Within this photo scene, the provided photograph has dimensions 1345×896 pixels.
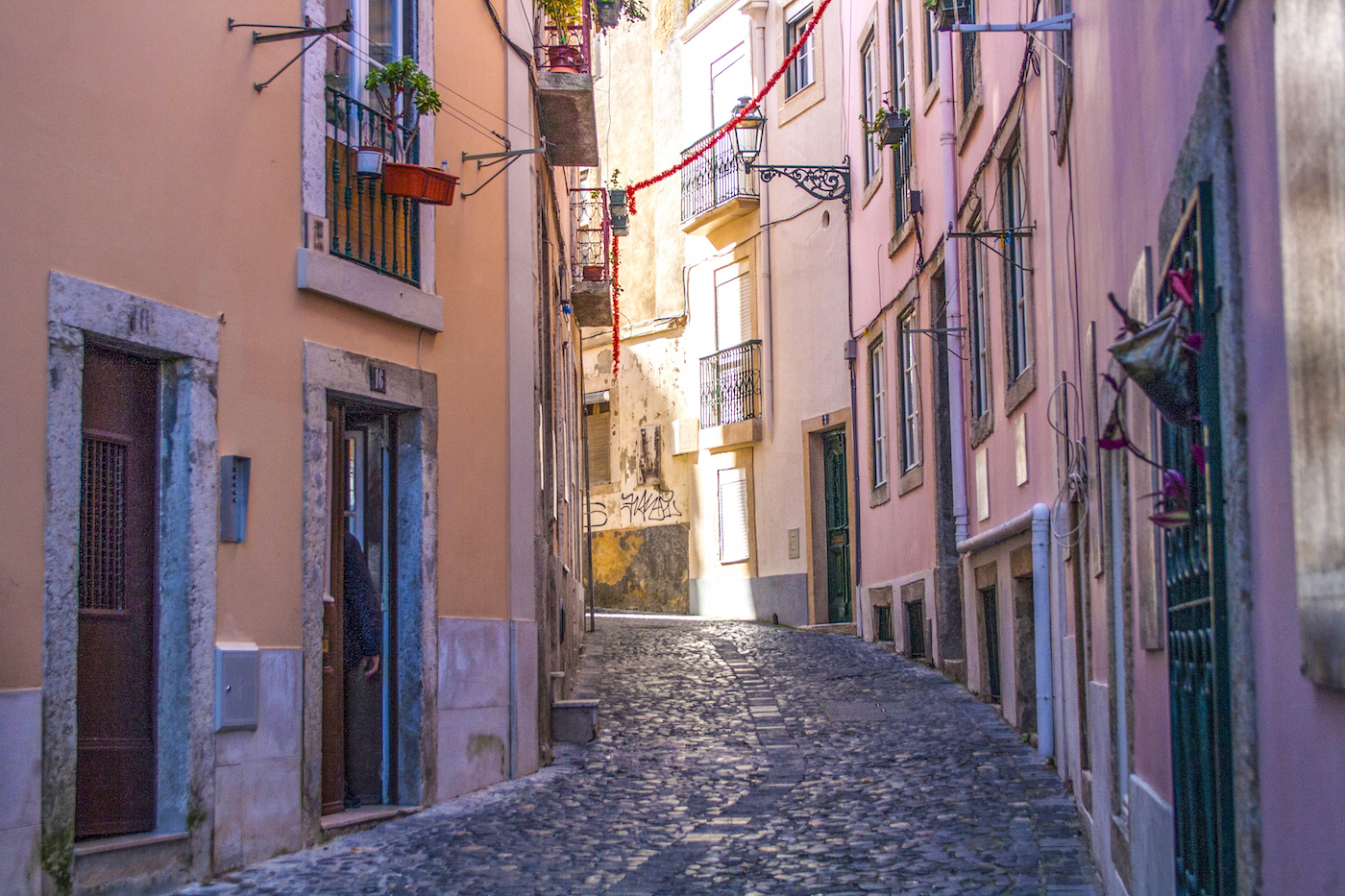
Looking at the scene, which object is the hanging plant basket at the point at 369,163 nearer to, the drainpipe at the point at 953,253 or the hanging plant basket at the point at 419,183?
the hanging plant basket at the point at 419,183

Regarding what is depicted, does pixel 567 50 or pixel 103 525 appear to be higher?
pixel 567 50

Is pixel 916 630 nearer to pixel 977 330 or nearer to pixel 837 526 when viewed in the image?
pixel 977 330

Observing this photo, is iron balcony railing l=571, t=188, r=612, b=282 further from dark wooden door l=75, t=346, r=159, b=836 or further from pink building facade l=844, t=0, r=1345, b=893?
dark wooden door l=75, t=346, r=159, b=836

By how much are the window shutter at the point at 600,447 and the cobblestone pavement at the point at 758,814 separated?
13620 millimetres

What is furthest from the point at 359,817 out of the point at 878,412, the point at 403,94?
the point at 878,412

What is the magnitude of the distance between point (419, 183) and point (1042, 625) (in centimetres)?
476

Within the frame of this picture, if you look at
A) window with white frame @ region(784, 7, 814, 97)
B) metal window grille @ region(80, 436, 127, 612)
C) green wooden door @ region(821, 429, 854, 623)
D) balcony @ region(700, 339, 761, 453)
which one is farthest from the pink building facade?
balcony @ region(700, 339, 761, 453)

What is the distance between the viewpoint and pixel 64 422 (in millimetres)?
6262

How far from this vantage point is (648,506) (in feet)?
84.5

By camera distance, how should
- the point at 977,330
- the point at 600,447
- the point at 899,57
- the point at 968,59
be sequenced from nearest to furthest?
the point at 977,330 < the point at 968,59 < the point at 899,57 < the point at 600,447

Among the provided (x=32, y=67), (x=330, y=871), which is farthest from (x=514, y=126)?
(x=330, y=871)

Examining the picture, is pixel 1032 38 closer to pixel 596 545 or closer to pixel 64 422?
pixel 64 422

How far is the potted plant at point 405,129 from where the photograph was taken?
8.75 m

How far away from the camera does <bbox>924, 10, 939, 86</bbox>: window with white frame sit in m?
13.7
